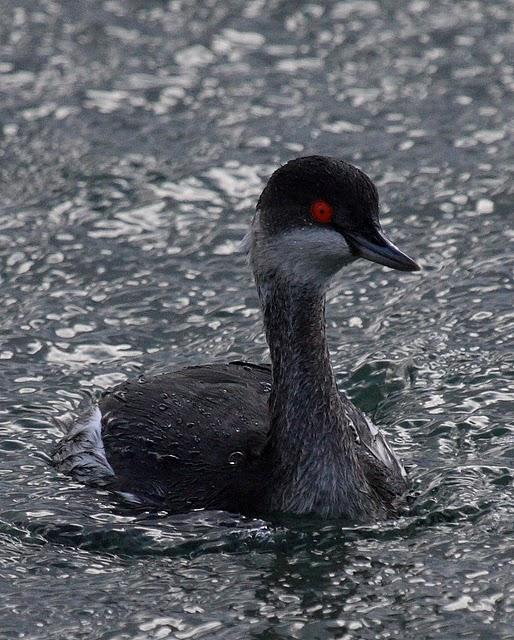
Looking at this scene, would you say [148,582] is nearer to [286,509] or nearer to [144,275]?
[286,509]

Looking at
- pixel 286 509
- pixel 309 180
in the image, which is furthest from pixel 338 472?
pixel 309 180

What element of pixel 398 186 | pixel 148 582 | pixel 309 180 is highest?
pixel 309 180

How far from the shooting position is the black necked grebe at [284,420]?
7.70 meters

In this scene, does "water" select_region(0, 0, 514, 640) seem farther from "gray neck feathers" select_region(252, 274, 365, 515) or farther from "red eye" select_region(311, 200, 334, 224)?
"red eye" select_region(311, 200, 334, 224)

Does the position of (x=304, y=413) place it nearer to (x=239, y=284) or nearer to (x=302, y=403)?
(x=302, y=403)

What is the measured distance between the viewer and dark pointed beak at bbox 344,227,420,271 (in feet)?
25.1

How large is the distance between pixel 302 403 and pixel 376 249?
92 centimetres

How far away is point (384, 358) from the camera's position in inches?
383

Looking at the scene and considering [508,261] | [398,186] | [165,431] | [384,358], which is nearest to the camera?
[165,431]

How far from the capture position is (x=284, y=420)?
26.4 feet

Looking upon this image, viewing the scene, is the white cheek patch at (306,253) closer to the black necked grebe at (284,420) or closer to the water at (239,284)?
the black necked grebe at (284,420)

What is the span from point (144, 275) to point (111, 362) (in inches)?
43.1

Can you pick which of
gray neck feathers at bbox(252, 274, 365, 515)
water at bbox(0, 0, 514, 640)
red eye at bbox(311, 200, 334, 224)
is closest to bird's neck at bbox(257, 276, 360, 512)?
gray neck feathers at bbox(252, 274, 365, 515)

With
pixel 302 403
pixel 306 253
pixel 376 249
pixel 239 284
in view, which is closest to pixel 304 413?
pixel 302 403
